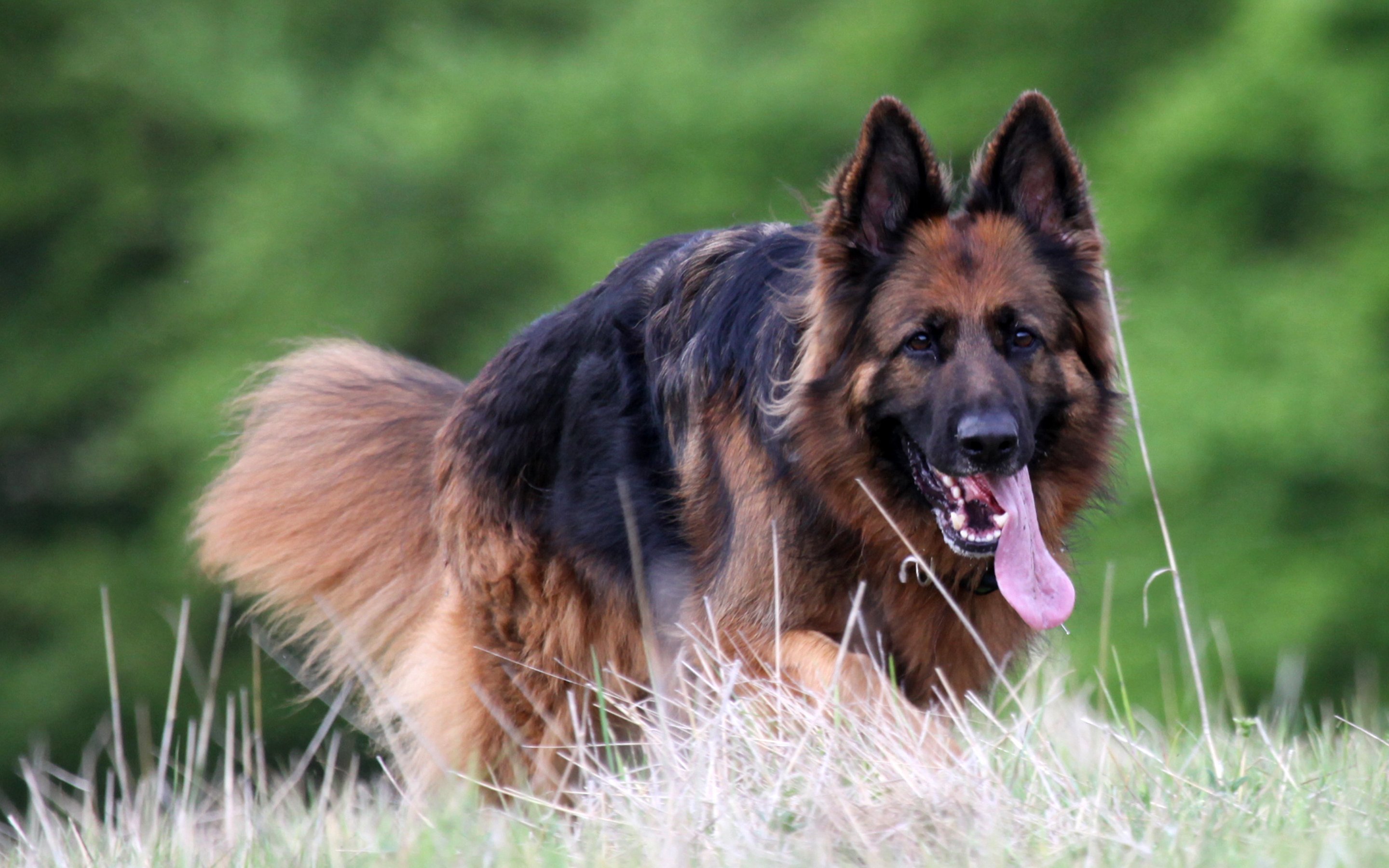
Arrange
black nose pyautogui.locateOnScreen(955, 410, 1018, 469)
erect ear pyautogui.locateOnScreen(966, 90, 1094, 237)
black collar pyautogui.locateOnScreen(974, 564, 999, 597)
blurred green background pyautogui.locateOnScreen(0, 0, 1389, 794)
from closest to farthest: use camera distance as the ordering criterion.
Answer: black nose pyautogui.locateOnScreen(955, 410, 1018, 469)
erect ear pyautogui.locateOnScreen(966, 90, 1094, 237)
black collar pyautogui.locateOnScreen(974, 564, 999, 597)
blurred green background pyautogui.locateOnScreen(0, 0, 1389, 794)

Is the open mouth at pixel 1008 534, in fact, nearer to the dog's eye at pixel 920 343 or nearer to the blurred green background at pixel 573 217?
the dog's eye at pixel 920 343

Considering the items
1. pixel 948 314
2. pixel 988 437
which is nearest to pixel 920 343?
pixel 948 314

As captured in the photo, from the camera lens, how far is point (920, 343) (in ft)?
13.3

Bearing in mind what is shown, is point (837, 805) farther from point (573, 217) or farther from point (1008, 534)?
point (573, 217)

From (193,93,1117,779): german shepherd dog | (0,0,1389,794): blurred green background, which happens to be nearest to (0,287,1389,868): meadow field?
(193,93,1117,779): german shepherd dog

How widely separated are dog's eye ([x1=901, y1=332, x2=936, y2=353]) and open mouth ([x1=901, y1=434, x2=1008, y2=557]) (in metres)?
0.24

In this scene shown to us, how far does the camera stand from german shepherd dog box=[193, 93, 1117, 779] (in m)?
4.05

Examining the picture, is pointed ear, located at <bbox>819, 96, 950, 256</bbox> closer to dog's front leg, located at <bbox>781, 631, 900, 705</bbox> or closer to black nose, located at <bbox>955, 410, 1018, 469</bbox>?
black nose, located at <bbox>955, 410, 1018, 469</bbox>

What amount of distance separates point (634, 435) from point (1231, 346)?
29.1 ft

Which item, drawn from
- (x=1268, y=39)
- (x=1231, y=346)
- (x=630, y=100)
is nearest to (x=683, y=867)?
(x=1231, y=346)

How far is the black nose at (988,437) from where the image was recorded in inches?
149

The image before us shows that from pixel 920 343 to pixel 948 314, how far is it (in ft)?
0.34

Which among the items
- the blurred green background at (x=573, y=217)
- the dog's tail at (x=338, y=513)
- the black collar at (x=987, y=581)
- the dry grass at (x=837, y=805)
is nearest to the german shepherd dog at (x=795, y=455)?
the black collar at (x=987, y=581)

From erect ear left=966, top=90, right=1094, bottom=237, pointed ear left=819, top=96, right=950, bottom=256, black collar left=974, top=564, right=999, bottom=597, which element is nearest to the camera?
pointed ear left=819, top=96, right=950, bottom=256
